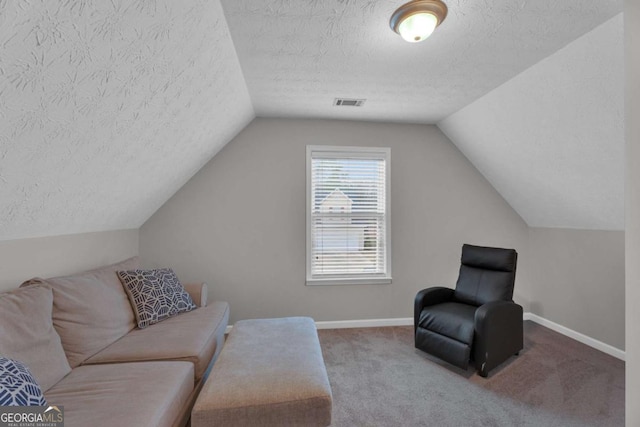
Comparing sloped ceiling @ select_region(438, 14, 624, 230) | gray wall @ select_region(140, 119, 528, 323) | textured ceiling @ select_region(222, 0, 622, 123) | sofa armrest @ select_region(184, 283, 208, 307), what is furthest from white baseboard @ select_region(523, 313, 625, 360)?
sofa armrest @ select_region(184, 283, 208, 307)

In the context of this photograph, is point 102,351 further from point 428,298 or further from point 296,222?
point 428,298

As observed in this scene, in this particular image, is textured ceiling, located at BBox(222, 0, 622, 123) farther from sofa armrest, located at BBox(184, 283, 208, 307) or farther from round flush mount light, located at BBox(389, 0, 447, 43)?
sofa armrest, located at BBox(184, 283, 208, 307)

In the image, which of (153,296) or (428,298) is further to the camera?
(428,298)

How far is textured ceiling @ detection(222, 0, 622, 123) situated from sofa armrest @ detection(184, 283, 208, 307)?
193cm

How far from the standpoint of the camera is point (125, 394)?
137cm

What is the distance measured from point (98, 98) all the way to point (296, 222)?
231 cm

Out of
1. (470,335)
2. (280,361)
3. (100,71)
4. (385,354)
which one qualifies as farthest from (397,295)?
(100,71)

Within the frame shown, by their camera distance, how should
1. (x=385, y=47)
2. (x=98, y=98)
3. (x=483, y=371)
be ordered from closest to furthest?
(x=98, y=98) < (x=385, y=47) < (x=483, y=371)

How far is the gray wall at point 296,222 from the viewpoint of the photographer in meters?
3.35

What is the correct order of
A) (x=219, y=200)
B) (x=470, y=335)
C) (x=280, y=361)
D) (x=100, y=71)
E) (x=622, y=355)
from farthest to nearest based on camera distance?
(x=219, y=200) < (x=622, y=355) < (x=470, y=335) < (x=280, y=361) < (x=100, y=71)

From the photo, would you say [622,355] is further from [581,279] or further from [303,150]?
[303,150]

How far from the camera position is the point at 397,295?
362 centimetres

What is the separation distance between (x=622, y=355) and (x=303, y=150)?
146 inches

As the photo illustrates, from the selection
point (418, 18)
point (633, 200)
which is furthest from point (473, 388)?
point (418, 18)
